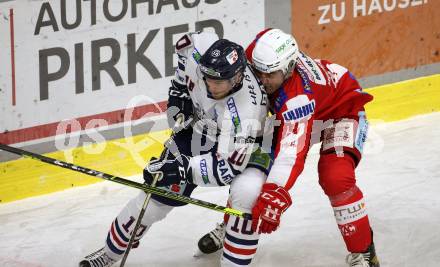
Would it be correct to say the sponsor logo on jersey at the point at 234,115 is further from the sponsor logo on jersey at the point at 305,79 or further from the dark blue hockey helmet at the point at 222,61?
the sponsor logo on jersey at the point at 305,79

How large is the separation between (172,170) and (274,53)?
64 cm

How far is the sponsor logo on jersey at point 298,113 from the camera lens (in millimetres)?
4758

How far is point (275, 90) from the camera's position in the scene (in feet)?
16.1

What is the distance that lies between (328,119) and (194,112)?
1.99 feet

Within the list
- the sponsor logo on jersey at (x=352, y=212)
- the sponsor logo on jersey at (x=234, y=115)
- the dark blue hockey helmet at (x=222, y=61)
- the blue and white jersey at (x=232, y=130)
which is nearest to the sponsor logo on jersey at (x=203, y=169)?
the blue and white jersey at (x=232, y=130)

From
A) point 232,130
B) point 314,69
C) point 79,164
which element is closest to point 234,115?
point 232,130

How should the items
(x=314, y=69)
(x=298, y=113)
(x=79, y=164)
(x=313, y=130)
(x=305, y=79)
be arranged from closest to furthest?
(x=298, y=113) < (x=305, y=79) < (x=314, y=69) < (x=313, y=130) < (x=79, y=164)

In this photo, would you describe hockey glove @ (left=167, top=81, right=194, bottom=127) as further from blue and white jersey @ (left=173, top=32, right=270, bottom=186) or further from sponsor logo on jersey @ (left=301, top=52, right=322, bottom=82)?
sponsor logo on jersey @ (left=301, top=52, right=322, bottom=82)

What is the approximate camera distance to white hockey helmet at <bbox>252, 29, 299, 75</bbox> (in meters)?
4.79

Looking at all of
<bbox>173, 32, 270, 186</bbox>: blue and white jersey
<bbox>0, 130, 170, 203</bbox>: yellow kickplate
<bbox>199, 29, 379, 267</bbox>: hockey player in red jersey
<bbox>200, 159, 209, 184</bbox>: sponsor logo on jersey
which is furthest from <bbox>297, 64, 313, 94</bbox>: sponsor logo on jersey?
<bbox>0, 130, 170, 203</bbox>: yellow kickplate

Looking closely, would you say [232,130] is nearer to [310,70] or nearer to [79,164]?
[310,70]

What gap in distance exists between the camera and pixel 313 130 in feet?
16.9

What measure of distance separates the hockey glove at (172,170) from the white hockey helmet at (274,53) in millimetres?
505

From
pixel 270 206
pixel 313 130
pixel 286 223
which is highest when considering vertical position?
pixel 313 130
